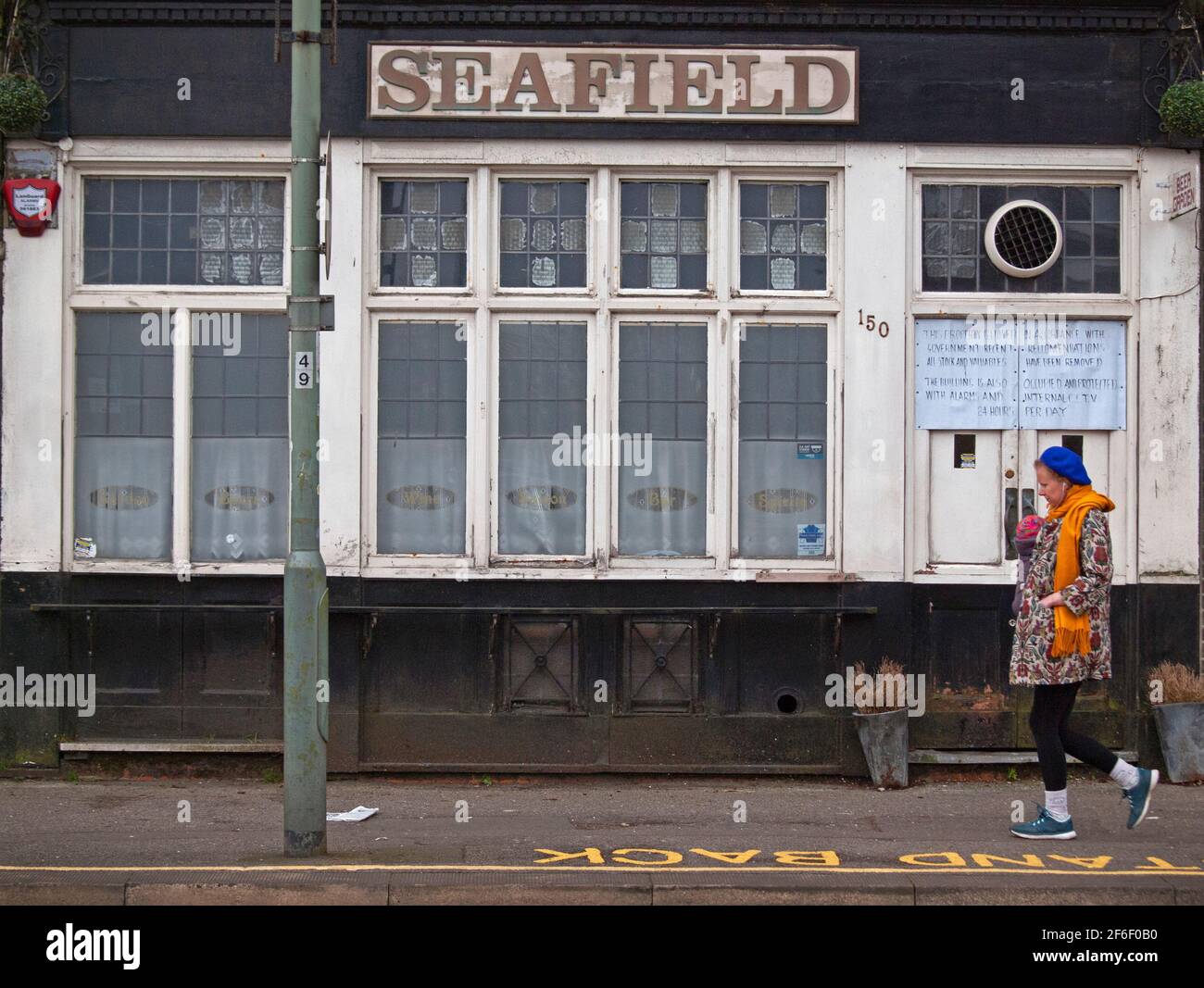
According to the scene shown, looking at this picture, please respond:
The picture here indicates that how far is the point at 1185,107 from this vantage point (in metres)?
10.7

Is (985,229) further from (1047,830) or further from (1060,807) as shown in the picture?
(1047,830)

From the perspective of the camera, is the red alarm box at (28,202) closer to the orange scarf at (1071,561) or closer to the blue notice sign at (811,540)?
the blue notice sign at (811,540)

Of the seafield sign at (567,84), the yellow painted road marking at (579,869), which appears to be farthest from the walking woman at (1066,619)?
the seafield sign at (567,84)

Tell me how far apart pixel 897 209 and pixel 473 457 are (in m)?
3.61

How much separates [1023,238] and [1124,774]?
4381 millimetres

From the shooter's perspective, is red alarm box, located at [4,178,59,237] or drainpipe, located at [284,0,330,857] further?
red alarm box, located at [4,178,59,237]

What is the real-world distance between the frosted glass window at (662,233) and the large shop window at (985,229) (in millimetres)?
1712

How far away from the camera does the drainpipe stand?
323 inches

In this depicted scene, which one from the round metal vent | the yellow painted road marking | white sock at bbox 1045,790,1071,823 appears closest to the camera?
the yellow painted road marking

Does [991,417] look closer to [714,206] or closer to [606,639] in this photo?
[714,206]

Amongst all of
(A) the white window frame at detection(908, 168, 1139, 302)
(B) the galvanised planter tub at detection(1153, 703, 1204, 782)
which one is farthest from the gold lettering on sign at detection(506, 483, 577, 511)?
(B) the galvanised planter tub at detection(1153, 703, 1204, 782)

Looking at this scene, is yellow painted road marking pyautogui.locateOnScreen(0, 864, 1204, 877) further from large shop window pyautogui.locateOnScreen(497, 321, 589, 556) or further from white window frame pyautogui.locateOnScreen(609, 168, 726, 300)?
white window frame pyautogui.locateOnScreen(609, 168, 726, 300)

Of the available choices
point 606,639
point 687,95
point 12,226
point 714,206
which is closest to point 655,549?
point 606,639

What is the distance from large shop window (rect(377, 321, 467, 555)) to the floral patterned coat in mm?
4344
